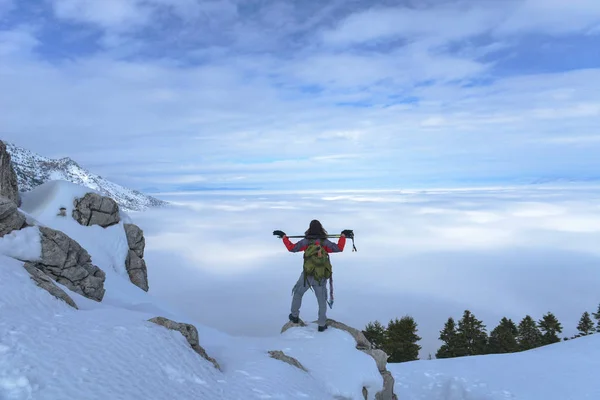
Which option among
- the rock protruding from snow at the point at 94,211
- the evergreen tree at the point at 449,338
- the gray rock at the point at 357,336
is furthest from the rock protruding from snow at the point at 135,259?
the evergreen tree at the point at 449,338

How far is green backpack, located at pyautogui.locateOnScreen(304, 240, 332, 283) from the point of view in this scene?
13.6 meters

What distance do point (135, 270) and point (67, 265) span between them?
55.3 ft

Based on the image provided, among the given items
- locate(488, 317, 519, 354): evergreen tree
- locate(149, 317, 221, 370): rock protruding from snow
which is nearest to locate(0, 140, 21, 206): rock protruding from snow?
locate(149, 317, 221, 370): rock protruding from snow

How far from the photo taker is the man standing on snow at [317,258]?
44.6 feet

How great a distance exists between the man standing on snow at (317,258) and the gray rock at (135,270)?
83.5ft

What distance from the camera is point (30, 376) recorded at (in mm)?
5641

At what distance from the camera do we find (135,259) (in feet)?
112

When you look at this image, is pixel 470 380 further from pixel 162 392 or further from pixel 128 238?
pixel 128 238

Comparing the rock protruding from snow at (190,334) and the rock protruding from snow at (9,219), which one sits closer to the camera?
the rock protruding from snow at (190,334)

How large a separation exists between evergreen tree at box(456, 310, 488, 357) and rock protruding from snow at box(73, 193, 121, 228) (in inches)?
2194

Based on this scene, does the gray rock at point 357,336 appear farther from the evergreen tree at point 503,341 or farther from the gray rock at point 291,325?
the evergreen tree at point 503,341

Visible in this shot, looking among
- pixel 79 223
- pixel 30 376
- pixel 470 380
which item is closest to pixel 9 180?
pixel 79 223

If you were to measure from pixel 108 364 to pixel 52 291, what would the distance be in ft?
16.7

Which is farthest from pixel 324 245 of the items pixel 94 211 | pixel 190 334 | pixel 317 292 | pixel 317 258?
pixel 94 211
